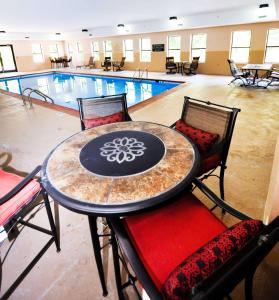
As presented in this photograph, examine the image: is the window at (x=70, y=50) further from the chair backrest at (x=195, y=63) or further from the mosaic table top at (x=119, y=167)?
the mosaic table top at (x=119, y=167)

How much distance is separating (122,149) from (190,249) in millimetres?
796

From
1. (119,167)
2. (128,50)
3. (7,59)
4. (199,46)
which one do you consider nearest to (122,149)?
(119,167)

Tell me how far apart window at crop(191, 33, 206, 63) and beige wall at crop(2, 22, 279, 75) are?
21 centimetres

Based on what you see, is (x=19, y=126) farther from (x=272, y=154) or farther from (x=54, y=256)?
(x=272, y=154)

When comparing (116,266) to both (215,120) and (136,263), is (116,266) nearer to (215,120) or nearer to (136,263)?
(136,263)

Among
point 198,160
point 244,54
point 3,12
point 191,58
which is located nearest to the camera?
point 198,160

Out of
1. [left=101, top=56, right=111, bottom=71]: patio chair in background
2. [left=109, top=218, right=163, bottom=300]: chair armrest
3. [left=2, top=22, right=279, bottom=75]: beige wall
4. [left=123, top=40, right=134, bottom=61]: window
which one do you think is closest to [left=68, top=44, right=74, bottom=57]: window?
[left=2, top=22, right=279, bottom=75]: beige wall

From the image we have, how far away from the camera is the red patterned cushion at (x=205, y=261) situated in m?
0.61

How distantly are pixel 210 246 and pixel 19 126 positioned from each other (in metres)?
4.18

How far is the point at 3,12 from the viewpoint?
6.73 meters

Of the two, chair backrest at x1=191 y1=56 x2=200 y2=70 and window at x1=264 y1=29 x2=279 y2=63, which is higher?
window at x1=264 y1=29 x2=279 y2=63

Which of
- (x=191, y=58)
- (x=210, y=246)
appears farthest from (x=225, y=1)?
(x=210, y=246)

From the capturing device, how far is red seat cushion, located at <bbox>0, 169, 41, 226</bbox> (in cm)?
132

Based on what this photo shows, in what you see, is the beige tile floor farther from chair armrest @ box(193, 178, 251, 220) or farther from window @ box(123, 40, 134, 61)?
window @ box(123, 40, 134, 61)
